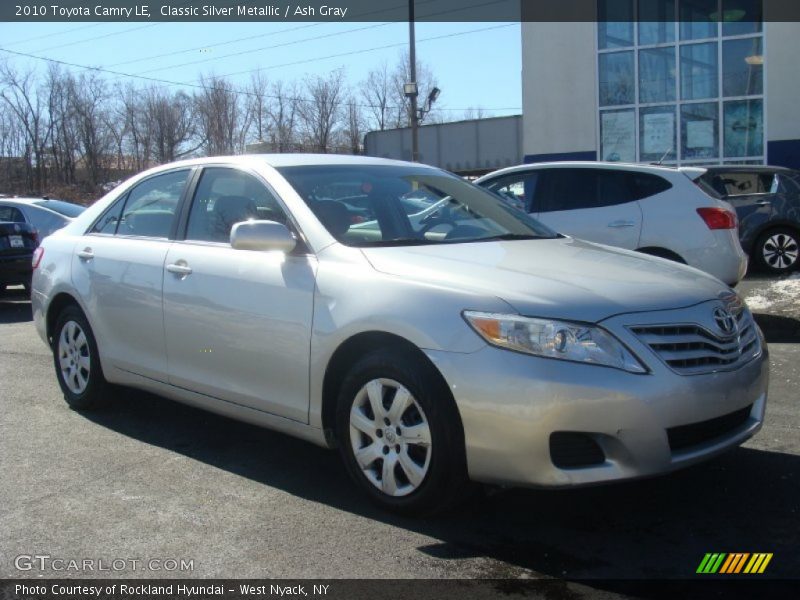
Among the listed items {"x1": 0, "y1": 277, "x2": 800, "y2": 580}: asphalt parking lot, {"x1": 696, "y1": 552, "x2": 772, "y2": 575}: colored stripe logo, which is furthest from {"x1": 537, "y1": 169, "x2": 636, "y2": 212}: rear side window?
{"x1": 696, "y1": 552, "x2": 772, "y2": 575}: colored stripe logo

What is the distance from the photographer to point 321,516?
3.83 meters

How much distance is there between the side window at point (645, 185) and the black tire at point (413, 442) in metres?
5.20

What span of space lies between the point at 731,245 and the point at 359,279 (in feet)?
16.7

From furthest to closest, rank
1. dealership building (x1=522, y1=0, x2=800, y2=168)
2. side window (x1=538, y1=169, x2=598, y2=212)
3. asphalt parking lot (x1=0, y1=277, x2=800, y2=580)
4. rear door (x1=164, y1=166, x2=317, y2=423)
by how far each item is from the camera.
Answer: dealership building (x1=522, y1=0, x2=800, y2=168), side window (x1=538, y1=169, x2=598, y2=212), rear door (x1=164, y1=166, x2=317, y2=423), asphalt parking lot (x1=0, y1=277, x2=800, y2=580)

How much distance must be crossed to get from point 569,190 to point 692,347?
205 inches

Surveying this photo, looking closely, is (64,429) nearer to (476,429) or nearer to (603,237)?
(476,429)

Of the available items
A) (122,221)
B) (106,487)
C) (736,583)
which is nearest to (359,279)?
(106,487)

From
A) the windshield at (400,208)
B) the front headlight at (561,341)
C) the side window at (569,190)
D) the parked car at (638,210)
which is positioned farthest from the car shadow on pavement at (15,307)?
the front headlight at (561,341)

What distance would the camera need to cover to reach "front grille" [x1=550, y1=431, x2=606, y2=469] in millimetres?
3352

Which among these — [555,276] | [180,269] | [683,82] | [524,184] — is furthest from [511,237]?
[683,82]

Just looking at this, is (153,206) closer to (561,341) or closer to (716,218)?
(561,341)

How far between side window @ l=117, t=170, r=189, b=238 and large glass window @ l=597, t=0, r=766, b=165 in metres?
13.1

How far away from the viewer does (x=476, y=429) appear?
3.41 meters

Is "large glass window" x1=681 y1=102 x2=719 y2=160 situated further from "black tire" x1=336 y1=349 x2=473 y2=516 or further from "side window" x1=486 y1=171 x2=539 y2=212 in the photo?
"black tire" x1=336 y1=349 x2=473 y2=516
